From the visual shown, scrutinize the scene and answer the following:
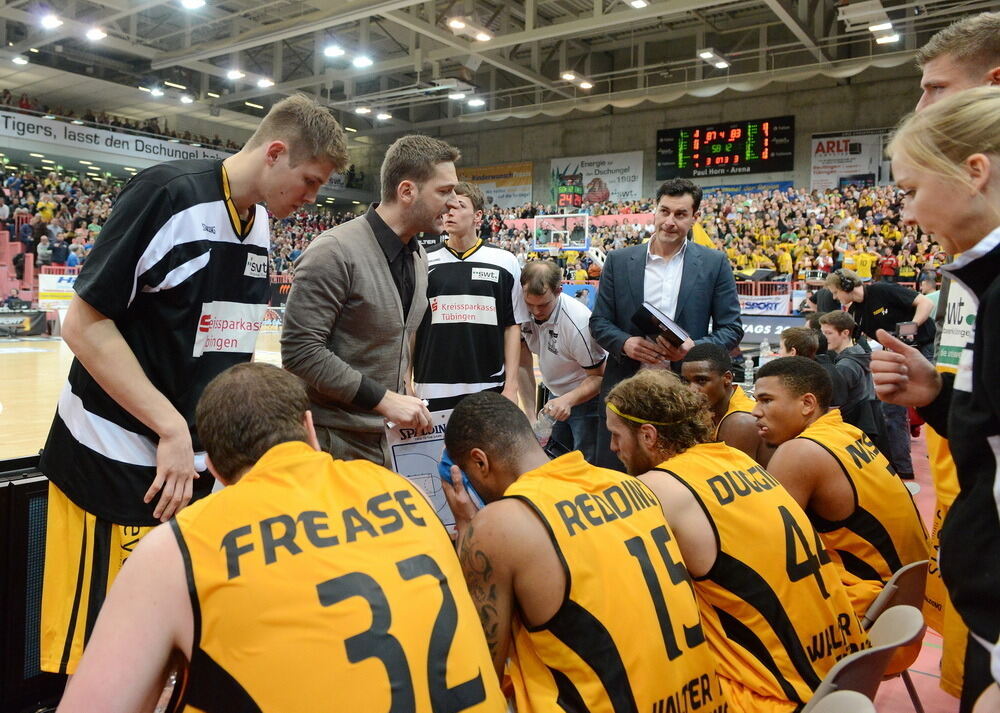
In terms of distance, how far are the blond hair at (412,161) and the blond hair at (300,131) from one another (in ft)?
1.62

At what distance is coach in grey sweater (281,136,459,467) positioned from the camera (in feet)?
7.66

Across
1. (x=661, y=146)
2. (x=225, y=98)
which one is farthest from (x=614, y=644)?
(x=225, y=98)

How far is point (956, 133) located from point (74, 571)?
213 cm

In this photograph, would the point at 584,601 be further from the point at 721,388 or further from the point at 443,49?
the point at 443,49

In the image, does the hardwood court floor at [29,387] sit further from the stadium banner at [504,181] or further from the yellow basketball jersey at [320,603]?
A: the stadium banner at [504,181]

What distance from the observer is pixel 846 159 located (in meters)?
22.2

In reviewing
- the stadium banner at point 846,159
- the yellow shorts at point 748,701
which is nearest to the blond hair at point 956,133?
the yellow shorts at point 748,701

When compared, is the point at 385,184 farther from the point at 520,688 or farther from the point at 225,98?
the point at 225,98

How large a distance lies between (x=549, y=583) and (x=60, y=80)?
27404mm

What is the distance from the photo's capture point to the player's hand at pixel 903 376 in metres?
1.47

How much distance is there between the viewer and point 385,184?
271 cm

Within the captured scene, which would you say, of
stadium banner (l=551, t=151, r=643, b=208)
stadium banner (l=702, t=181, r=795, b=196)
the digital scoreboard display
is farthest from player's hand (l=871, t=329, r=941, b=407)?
stadium banner (l=551, t=151, r=643, b=208)

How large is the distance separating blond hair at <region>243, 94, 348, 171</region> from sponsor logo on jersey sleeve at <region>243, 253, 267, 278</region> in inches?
10.9

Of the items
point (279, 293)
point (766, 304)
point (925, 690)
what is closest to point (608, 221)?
point (766, 304)
